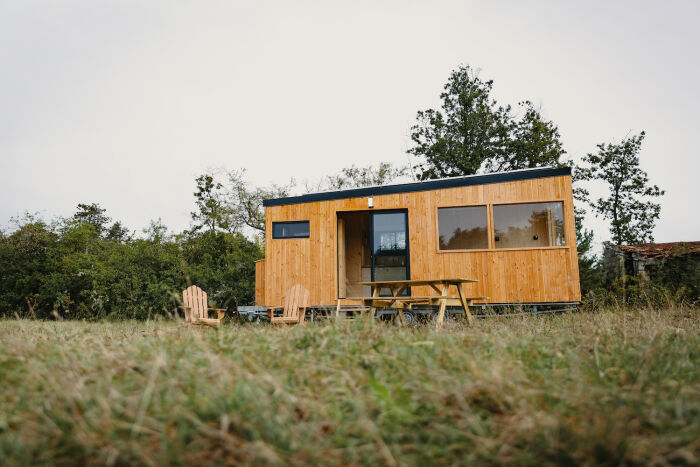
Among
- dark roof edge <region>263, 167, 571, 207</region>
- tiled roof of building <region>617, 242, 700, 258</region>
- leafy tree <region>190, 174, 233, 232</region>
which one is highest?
leafy tree <region>190, 174, 233, 232</region>

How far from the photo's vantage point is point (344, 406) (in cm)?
193

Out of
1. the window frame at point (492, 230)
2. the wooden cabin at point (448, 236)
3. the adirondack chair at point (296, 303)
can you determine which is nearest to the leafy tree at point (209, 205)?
the wooden cabin at point (448, 236)

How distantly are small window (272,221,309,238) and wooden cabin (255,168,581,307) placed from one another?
2 centimetres

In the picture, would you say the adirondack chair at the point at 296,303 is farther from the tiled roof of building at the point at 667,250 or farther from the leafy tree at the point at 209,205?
the leafy tree at the point at 209,205

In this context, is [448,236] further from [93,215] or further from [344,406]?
[93,215]

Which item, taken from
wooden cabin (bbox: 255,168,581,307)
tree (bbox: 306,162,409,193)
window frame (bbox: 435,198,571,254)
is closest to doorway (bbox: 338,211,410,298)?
wooden cabin (bbox: 255,168,581,307)

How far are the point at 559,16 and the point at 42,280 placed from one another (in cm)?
1467

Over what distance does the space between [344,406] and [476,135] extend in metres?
19.6

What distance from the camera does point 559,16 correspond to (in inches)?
447

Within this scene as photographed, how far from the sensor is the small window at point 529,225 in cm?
742

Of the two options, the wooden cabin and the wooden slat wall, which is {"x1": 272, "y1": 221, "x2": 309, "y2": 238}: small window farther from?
the wooden slat wall

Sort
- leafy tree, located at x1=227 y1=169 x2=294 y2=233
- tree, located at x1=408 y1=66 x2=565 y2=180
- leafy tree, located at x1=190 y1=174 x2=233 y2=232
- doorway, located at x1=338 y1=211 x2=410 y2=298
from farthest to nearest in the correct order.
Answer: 1. tree, located at x1=408 y1=66 x2=565 y2=180
2. leafy tree, located at x1=227 y1=169 x2=294 y2=233
3. leafy tree, located at x1=190 y1=174 x2=233 y2=232
4. doorway, located at x1=338 y1=211 x2=410 y2=298

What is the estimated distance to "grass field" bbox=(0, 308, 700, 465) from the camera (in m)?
1.49

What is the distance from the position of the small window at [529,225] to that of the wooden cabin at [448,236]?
0.02 metres
